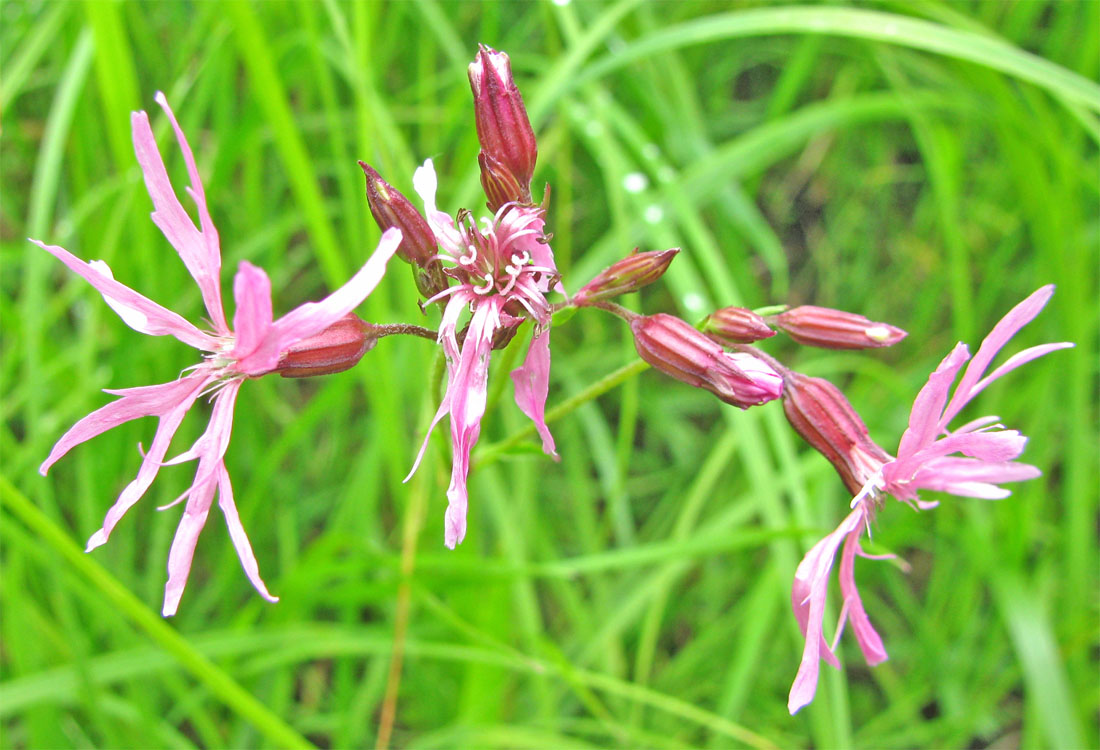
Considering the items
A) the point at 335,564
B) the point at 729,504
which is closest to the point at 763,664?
the point at 729,504

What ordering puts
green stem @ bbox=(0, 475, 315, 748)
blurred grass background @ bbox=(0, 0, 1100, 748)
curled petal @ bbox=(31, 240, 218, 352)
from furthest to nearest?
blurred grass background @ bbox=(0, 0, 1100, 748), green stem @ bbox=(0, 475, 315, 748), curled petal @ bbox=(31, 240, 218, 352)

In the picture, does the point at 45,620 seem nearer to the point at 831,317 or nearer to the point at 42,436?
the point at 42,436

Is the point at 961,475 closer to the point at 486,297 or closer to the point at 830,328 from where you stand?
the point at 830,328

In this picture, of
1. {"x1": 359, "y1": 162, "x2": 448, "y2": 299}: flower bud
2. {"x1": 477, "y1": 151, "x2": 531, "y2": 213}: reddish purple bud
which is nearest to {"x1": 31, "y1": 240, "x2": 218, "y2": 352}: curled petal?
{"x1": 359, "y1": 162, "x2": 448, "y2": 299}: flower bud

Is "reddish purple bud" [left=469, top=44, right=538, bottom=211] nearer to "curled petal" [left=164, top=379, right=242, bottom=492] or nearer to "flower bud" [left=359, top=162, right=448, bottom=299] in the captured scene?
"flower bud" [left=359, top=162, right=448, bottom=299]

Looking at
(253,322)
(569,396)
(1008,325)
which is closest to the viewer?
(253,322)

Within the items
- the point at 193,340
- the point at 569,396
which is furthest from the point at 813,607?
the point at 569,396

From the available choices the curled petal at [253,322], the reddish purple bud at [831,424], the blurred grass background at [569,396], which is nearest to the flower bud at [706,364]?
the reddish purple bud at [831,424]
